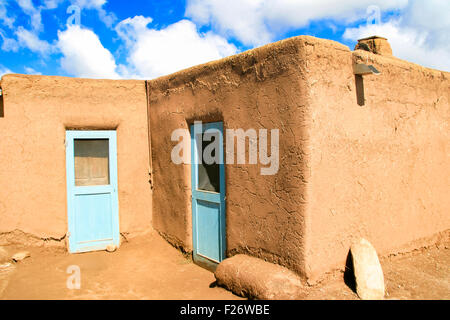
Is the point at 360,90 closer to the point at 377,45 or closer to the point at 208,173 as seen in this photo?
the point at 208,173

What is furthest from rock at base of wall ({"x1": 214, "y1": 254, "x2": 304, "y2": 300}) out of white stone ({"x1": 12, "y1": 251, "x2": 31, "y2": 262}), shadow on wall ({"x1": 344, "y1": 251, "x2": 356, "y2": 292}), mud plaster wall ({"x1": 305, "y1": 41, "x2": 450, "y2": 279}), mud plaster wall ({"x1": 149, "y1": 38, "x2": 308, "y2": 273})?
white stone ({"x1": 12, "y1": 251, "x2": 31, "y2": 262})

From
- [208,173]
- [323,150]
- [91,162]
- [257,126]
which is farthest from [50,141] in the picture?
[323,150]

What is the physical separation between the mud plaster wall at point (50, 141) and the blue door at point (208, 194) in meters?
1.40

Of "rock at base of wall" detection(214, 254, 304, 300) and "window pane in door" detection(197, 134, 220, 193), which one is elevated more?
"window pane in door" detection(197, 134, 220, 193)

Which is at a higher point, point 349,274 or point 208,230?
point 208,230

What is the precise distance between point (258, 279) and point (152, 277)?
1.78 m

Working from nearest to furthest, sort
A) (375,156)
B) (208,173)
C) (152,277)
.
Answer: (375,156) < (152,277) < (208,173)

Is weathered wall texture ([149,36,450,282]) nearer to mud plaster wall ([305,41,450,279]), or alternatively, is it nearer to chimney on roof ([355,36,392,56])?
mud plaster wall ([305,41,450,279])

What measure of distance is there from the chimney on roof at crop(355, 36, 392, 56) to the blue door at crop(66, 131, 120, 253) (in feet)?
14.0

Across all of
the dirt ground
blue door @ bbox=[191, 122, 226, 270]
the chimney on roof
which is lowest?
the dirt ground

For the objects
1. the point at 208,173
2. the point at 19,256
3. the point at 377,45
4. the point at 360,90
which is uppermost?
the point at 377,45

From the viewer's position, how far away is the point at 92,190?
571 cm

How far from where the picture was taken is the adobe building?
357cm
